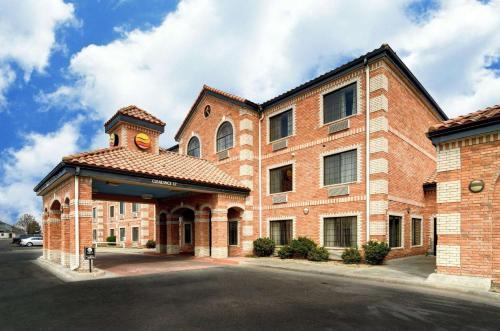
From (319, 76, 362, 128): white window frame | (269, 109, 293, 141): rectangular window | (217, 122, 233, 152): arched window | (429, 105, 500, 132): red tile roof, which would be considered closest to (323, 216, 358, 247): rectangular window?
(319, 76, 362, 128): white window frame

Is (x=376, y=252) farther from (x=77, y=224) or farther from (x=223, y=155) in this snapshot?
(x=77, y=224)

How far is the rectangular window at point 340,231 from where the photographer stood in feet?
52.5

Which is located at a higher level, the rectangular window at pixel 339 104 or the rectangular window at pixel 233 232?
the rectangular window at pixel 339 104

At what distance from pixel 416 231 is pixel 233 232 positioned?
36.9 feet

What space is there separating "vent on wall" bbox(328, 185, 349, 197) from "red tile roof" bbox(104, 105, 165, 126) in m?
11.0

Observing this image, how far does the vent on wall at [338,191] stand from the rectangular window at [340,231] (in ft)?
4.14

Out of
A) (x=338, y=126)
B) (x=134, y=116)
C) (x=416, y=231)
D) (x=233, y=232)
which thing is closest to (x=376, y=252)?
(x=416, y=231)

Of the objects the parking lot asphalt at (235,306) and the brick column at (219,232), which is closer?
the parking lot asphalt at (235,306)

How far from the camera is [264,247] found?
1928 cm

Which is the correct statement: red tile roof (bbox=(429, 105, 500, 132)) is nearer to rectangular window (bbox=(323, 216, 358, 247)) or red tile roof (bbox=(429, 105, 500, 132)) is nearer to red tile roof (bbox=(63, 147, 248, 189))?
rectangular window (bbox=(323, 216, 358, 247))

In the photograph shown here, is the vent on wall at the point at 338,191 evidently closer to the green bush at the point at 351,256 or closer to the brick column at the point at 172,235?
the green bush at the point at 351,256

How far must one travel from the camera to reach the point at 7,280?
12.9 meters

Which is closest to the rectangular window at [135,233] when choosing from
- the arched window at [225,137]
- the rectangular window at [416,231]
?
the arched window at [225,137]

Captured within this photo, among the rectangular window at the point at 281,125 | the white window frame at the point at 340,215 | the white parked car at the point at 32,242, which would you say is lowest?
the white parked car at the point at 32,242
